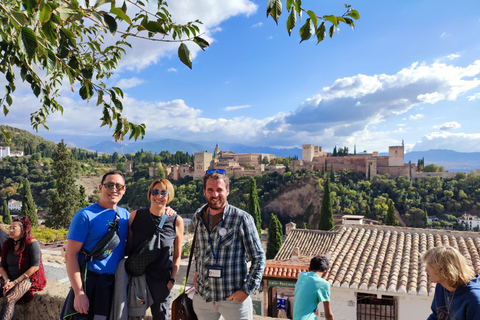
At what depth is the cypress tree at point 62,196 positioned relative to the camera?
18.9 metres

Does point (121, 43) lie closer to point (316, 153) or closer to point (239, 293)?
point (239, 293)

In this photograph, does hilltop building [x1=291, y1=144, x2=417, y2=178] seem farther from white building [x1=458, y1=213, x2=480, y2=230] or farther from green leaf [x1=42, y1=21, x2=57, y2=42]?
green leaf [x1=42, y1=21, x2=57, y2=42]

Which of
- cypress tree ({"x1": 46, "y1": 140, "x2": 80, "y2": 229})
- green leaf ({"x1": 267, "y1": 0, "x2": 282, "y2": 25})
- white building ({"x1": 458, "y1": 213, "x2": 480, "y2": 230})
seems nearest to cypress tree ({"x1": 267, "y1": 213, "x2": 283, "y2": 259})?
cypress tree ({"x1": 46, "y1": 140, "x2": 80, "y2": 229})

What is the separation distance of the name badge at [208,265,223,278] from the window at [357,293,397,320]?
195 inches

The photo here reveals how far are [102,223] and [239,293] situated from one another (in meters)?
0.90

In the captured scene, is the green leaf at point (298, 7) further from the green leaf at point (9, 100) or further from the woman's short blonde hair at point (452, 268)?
the green leaf at point (9, 100)

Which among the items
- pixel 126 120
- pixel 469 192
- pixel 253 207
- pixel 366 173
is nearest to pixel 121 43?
pixel 126 120

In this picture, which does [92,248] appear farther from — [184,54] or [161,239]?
[184,54]

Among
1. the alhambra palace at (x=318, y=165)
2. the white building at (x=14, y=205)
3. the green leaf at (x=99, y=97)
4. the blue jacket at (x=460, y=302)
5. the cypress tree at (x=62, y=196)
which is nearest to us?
the blue jacket at (x=460, y=302)

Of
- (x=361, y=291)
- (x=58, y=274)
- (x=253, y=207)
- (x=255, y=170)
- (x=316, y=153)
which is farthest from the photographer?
(x=316, y=153)

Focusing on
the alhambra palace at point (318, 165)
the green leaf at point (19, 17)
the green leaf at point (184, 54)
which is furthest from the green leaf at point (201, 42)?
the alhambra palace at point (318, 165)

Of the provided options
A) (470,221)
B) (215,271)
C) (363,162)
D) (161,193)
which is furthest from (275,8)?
(363,162)

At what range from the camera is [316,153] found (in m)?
63.6

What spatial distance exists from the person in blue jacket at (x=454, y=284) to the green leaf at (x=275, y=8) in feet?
5.03
